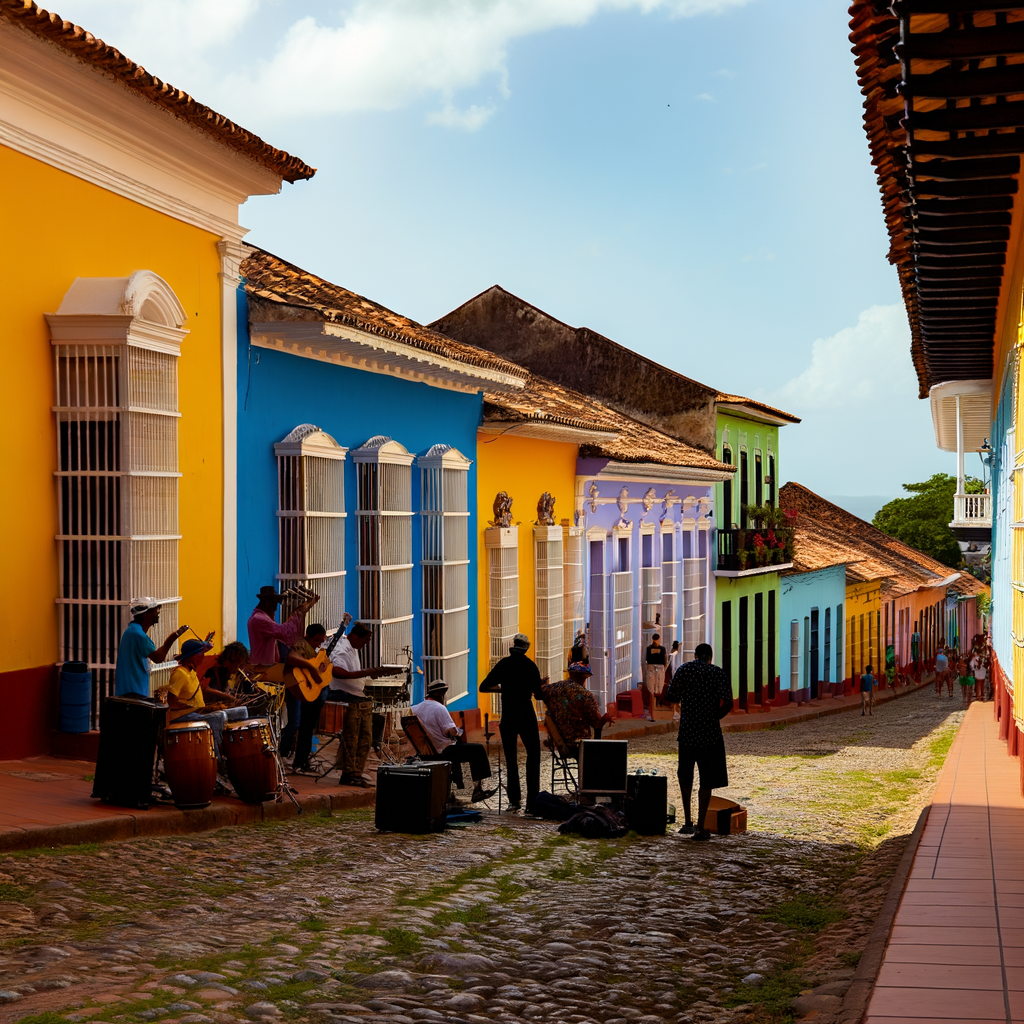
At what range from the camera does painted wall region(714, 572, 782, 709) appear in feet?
86.3

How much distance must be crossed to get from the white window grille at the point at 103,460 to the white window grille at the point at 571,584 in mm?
9689

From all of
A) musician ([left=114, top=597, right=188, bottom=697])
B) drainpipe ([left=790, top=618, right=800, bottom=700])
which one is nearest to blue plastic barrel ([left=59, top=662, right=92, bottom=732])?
musician ([left=114, top=597, right=188, bottom=697])

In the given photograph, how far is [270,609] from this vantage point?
33.5 ft

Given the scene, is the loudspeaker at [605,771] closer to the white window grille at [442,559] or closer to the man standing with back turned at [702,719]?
the man standing with back turned at [702,719]

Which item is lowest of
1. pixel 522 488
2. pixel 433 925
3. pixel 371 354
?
pixel 433 925

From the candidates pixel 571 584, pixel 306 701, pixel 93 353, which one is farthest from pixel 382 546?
pixel 571 584

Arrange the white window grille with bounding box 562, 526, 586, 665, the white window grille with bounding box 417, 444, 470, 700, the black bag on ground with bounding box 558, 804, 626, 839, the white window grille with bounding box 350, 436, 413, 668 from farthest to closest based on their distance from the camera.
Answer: the white window grille with bounding box 562, 526, 586, 665 → the white window grille with bounding box 417, 444, 470, 700 → the white window grille with bounding box 350, 436, 413, 668 → the black bag on ground with bounding box 558, 804, 626, 839

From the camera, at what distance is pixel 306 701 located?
980cm

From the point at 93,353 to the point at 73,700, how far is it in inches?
88.5

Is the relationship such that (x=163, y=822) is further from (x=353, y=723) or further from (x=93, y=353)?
(x=93, y=353)

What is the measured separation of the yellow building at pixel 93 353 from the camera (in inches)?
335

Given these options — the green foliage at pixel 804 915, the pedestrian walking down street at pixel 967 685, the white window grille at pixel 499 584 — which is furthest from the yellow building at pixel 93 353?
the pedestrian walking down street at pixel 967 685

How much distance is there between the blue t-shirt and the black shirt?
2427 mm

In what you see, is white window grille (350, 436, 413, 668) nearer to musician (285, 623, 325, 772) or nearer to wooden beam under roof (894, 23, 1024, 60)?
musician (285, 623, 325, 772)
